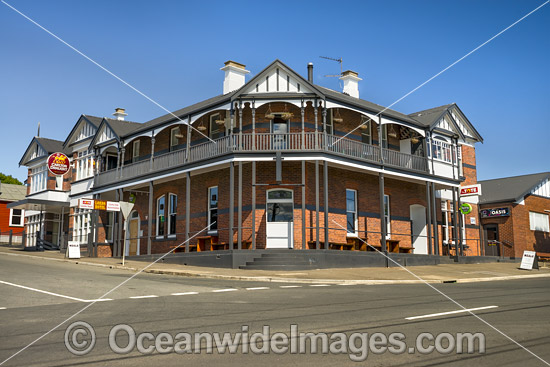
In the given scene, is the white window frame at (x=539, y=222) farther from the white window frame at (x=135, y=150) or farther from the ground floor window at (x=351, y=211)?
the white window frame at (x=135, y=150)

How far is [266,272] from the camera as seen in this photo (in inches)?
742

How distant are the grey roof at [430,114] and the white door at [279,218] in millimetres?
9028

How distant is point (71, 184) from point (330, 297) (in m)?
26.7

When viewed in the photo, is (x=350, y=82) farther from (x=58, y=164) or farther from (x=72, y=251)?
(x=58, y=164)

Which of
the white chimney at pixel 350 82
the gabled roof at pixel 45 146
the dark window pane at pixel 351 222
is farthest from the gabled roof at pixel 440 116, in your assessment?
the gabled roof at pixel 45 146

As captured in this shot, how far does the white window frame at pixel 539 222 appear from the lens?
3453cm

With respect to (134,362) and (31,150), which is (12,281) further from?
(31,150)

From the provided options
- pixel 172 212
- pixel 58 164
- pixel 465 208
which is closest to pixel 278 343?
pixel 172 212

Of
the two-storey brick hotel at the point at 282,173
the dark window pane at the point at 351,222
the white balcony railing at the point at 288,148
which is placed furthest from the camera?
the dark window pane at the point at 351,222

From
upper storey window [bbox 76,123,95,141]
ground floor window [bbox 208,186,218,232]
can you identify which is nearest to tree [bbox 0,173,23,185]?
upper storey window [bbox 76,123,95,141]

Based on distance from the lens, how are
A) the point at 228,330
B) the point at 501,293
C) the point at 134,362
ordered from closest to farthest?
1. the point at 134,362
2. the point at 228,330
3. the point at 501,293

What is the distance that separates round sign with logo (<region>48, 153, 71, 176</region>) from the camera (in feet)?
109

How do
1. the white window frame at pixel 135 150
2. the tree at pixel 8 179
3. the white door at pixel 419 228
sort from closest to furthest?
the white door at pixel 419 228 < the white window frame at pixel 135 150 < the tree at pixel 8 179

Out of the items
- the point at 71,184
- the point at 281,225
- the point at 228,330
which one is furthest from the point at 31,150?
the point at 228,330
